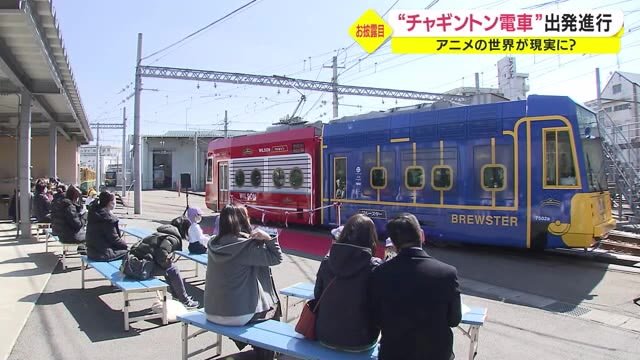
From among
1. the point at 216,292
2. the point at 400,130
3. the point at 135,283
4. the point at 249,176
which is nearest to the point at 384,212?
the point at 400,130

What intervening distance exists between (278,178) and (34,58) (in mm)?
7334

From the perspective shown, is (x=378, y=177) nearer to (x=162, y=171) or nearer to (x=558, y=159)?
(x=558, y=159)

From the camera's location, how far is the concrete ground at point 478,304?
509 centimetres

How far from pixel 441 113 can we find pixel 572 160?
2907 millimetres

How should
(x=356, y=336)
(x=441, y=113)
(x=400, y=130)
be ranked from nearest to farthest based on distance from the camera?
(x=356, y=336) → (x=441, y=113) → (x=400, y=130)

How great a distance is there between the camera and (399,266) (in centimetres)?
306

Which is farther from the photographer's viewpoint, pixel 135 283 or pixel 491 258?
pixel 491 258

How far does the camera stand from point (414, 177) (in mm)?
11469

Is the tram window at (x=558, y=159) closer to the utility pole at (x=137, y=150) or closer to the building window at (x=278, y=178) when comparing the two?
the building window at (x=278, y=178)

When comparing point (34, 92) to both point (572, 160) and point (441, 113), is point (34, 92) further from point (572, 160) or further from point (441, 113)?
point (572, 160)

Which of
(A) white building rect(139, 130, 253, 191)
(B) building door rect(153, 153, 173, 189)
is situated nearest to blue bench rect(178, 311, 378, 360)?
(A) white building rect(139, 130, 253, 191)

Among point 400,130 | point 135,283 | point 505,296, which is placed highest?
point 400,130

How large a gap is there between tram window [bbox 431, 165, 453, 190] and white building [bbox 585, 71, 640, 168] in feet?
11.9

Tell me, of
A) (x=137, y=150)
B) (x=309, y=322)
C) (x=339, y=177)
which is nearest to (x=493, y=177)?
(x=339, y=177)
